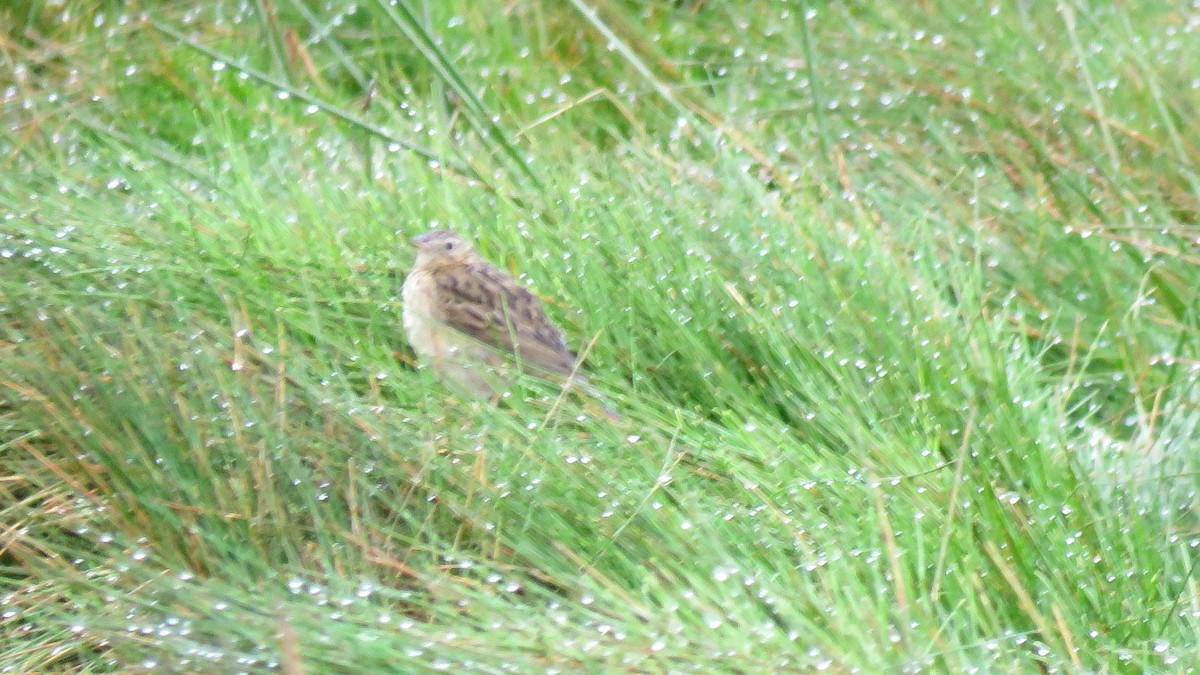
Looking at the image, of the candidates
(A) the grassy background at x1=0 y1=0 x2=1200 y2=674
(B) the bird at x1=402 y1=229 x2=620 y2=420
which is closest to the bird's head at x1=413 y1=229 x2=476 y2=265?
(B) the bird at x1=402 y1=229 x2=620 y2=420

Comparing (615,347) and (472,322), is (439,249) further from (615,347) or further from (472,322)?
(615,347)

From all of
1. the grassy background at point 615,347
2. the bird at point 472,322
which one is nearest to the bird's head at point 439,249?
the bird at point 472,322

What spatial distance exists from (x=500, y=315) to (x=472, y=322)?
93mm

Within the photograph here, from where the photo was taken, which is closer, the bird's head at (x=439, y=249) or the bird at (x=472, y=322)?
the bird at (x=472, y=322)

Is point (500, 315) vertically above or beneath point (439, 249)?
beneath

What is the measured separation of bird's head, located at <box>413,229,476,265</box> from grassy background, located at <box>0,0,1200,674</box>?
0.52ft

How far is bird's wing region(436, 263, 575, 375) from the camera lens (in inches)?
153

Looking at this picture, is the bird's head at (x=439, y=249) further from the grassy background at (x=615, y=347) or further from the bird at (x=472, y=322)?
the grassy background at (x=615, y=347)

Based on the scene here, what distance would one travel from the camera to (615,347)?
12.8ft

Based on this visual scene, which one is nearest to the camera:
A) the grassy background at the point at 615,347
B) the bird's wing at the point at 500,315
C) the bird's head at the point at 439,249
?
the grassy background at the point at 615,347

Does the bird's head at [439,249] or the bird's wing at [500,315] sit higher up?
the bird's head at [439,249]

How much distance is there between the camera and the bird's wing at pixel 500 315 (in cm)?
388

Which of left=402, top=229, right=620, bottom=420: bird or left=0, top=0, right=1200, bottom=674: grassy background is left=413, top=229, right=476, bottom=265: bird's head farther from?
left=0, top=0, right=1200, bottom=674: grassy background

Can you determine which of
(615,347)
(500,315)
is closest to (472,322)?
(500,315)
